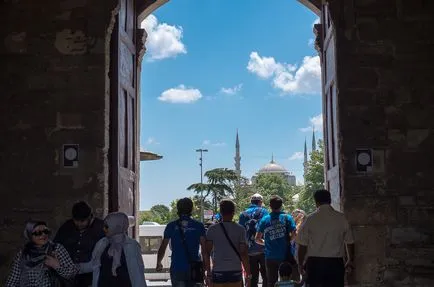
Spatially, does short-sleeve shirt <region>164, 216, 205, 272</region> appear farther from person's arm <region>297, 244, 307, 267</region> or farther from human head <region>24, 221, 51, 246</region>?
human head <region>24, 221, 51, 246</region>

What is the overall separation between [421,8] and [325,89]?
1625 mm

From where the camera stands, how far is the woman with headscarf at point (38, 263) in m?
4.04

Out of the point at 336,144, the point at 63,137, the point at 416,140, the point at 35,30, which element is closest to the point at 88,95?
the point at 63,137

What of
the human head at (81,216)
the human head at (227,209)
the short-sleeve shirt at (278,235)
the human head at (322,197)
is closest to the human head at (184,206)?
the human head at (227,209)

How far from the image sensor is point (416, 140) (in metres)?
6.59

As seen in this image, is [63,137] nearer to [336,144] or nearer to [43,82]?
[43,82]

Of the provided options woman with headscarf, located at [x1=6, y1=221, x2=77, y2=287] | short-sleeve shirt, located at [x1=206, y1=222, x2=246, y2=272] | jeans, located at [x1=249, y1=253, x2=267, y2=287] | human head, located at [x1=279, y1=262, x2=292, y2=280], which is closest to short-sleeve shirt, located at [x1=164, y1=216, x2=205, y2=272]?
short-sleeve shirt, located at [x1=206, y1=222, x2=246, y2=272]

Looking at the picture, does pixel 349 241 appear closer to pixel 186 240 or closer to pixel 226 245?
pixel 226 245

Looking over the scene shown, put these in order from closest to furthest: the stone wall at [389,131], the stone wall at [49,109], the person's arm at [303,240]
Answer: the person's arm at [303,240], the stone wall at [389,131], the stone wall at [49,109]

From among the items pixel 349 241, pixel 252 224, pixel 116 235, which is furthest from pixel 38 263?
pixel 252 224

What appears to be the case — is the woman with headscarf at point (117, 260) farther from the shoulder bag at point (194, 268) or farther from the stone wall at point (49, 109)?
the stone wall at point (49, 109)

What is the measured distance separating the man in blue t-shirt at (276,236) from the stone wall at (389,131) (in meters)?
0.66

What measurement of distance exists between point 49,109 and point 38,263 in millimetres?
2953

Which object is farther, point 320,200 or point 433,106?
point 433,106
